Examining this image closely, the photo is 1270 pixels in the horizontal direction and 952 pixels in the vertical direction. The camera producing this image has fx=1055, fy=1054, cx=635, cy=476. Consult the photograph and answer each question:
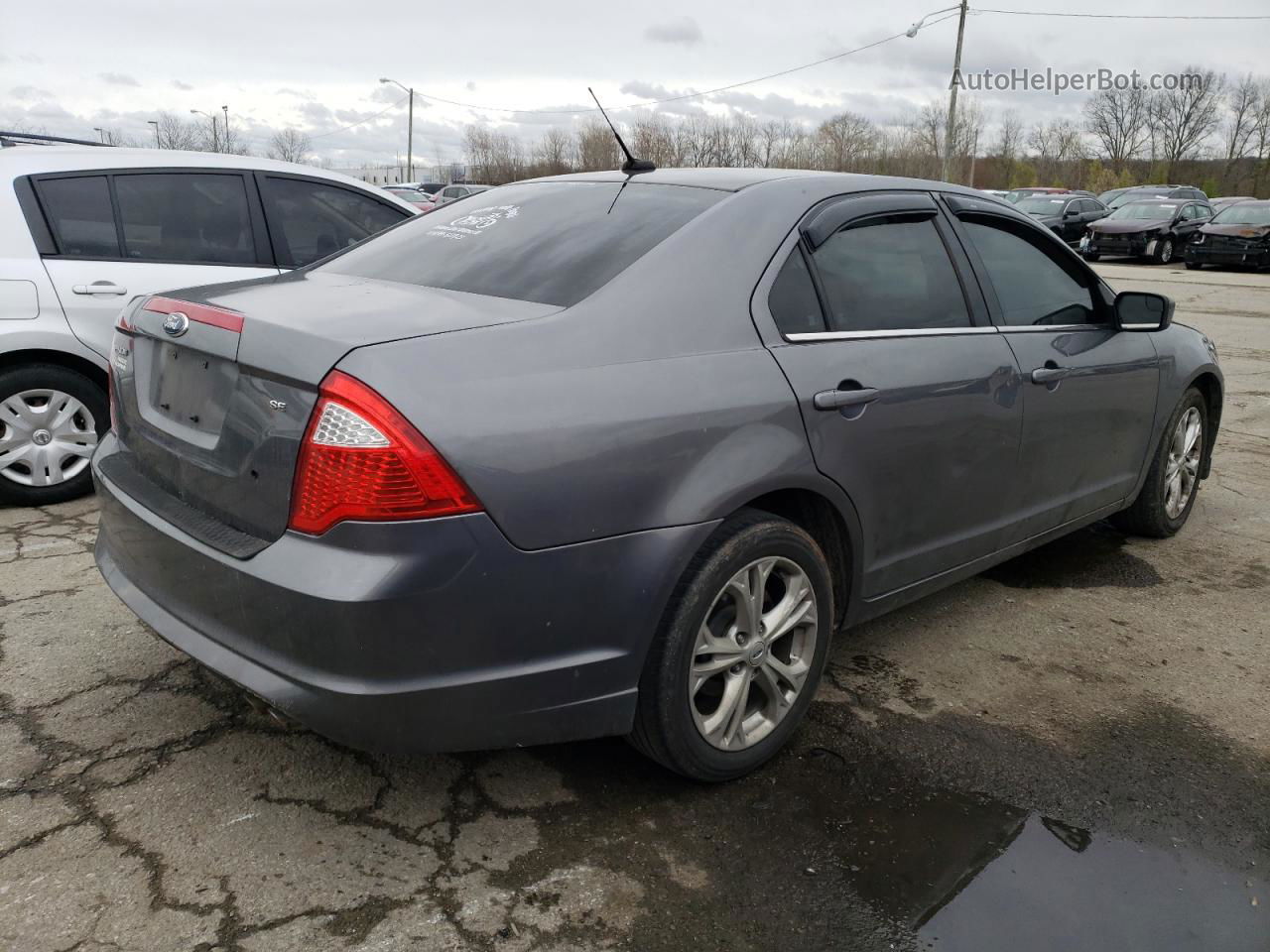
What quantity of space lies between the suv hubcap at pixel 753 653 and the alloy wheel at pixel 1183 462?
2.70 m

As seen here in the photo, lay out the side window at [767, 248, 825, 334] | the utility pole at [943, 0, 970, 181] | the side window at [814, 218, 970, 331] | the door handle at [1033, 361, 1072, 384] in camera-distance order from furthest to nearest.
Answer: the utility pole at [943, 0, 970, 181] → the door handle at [1033, 361, 1072, 384] → the side window at [814, 218, 970, 331] → the side window at [767, 248, 825, 334]

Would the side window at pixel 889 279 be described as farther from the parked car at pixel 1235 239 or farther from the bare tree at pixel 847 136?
the bare tree at pixel 847 136

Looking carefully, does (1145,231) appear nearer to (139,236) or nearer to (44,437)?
(139,236)

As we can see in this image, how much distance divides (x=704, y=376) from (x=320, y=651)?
3.51 feet

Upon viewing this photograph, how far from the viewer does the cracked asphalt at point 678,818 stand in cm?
224

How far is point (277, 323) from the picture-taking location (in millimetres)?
2369

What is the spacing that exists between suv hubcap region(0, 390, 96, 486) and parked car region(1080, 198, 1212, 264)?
25909mm

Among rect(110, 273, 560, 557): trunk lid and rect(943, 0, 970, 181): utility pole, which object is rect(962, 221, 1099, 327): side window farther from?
rect(943, 0, 970, 181): utility pole

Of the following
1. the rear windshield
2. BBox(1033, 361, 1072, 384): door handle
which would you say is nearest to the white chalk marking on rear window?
the rear windshield

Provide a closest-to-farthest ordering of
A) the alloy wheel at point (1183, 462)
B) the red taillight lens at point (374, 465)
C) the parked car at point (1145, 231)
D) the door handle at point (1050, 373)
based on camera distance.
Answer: the red taillight lens at point (374, 465)
the door handle at point (1050, 373)
the alloy wheel at point (1183, 462)
the parked car at point (1145, 231)

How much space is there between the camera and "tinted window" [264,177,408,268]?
218 inches

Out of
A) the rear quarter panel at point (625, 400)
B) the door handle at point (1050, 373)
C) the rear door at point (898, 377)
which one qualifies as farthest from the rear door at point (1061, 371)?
the rear quarter panel at point (625, 400)

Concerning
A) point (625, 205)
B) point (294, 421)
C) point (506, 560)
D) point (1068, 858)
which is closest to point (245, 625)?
point (294, 421)

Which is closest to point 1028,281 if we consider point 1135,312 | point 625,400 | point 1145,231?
point 1135,312
